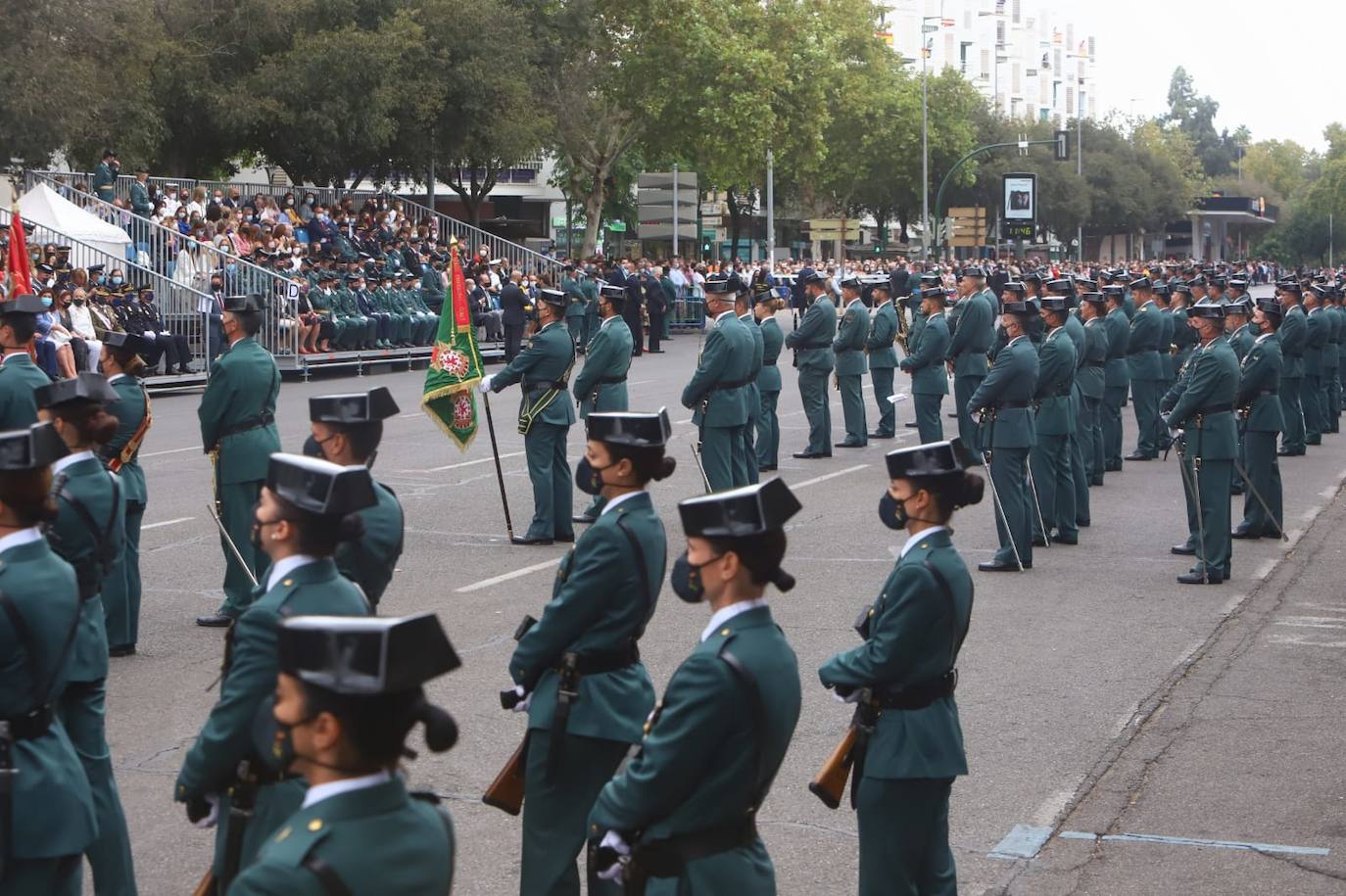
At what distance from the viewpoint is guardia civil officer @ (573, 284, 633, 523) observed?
1484cm

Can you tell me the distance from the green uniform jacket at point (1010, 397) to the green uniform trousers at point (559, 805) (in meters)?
8.55

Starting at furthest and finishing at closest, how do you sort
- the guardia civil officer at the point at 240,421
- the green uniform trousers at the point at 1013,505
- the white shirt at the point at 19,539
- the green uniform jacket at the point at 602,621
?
the green uniform trousers at the point at 1013,505, the guardia civil officer at the point at 240,421, the green uniform jacket at the point at 602,621, the white shirt at the point at 19,539

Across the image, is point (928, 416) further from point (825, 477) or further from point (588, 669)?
point (588, 669)

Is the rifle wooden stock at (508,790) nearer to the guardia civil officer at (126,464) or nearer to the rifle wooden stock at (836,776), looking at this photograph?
the rifle wooden stock at (836,776)

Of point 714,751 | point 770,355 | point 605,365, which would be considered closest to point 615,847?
point 714,751

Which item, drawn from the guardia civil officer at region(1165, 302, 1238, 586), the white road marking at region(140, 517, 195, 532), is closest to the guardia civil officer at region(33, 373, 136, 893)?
the white road marking at region(140, 517, 195, 532)

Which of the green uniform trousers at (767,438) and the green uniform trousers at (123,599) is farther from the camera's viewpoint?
the green uniform trousers at (767,438)

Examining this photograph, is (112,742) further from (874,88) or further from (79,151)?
(874,88)

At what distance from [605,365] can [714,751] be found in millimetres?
10330

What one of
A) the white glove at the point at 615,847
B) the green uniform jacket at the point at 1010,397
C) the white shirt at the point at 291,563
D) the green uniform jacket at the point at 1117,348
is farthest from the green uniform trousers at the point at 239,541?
the green uniform jacket at the point at 1117,348

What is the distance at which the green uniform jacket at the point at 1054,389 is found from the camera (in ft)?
48.9

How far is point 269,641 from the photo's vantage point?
4.97 metres

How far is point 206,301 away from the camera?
29.3 metres

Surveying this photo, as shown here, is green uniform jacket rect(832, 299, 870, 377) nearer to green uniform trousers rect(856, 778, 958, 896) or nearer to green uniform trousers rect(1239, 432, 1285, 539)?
green uniform trousers rect(1239, 432, 1285, 539)
